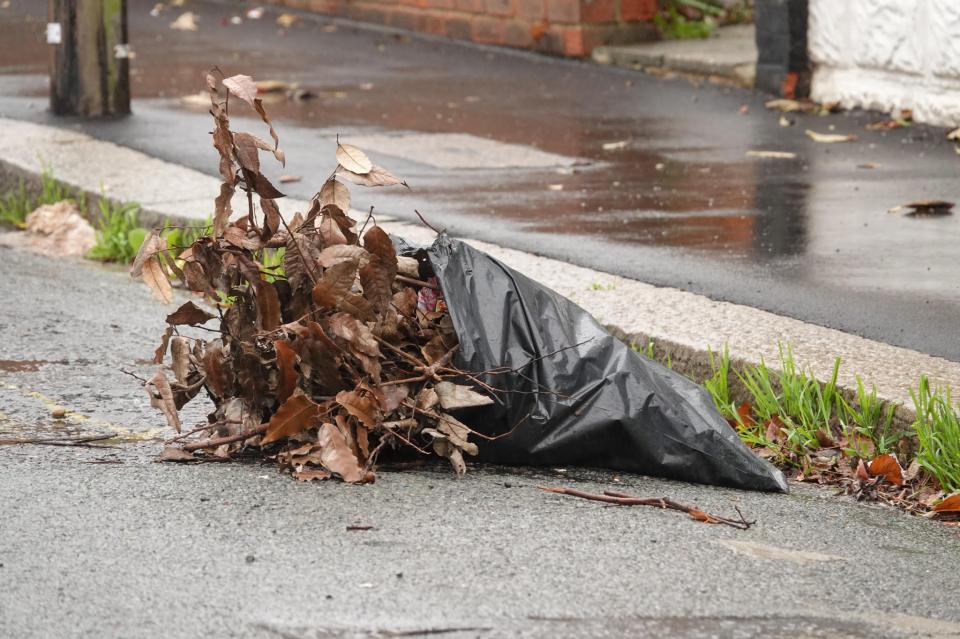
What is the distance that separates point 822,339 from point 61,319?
8.47 ft

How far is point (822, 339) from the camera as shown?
174 inches

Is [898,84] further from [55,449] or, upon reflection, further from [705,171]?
[55,449]

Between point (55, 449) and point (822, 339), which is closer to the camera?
point (55, 449)

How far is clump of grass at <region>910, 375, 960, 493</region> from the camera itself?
366 centimetres

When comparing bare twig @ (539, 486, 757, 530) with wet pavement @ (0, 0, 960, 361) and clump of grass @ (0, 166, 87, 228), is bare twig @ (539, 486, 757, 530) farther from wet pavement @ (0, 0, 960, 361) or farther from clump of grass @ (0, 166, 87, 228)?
clump of grass @ (0, 166, 87, 228)

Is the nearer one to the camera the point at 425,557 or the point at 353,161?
the point at 425,557

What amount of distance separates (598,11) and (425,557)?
9889mm

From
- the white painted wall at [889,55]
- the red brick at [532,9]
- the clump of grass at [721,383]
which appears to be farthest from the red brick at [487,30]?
the clump of grass at [721,383]

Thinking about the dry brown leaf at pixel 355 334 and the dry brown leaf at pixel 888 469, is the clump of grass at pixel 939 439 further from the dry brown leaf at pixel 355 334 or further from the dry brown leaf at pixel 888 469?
the dry brown leaf at pixel 355 334

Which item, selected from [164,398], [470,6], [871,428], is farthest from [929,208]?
[470,6]

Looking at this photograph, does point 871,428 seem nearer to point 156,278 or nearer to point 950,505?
point 950,505

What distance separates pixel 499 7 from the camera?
13258 millimetres

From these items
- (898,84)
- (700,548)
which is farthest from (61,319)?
(898,84)

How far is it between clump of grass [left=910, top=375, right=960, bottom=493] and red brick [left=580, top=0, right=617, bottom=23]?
8.93 metres
